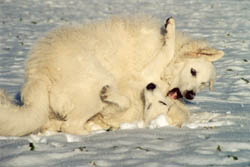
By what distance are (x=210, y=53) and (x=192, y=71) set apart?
39cm

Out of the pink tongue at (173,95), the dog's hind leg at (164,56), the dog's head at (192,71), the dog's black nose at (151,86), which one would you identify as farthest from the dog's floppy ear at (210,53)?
the dog's black nose at (151,86)

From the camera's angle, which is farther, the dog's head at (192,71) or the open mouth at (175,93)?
the open mouth at (175,93)

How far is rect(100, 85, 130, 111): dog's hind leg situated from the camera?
17.6 feet

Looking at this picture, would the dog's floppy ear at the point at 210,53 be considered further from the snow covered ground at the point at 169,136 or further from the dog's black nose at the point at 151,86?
the dog's black nose at the point at 151,86

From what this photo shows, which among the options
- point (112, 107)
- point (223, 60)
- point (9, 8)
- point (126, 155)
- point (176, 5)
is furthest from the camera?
point (176, 5)

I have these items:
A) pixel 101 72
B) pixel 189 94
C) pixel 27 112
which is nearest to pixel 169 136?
pixel 101 72

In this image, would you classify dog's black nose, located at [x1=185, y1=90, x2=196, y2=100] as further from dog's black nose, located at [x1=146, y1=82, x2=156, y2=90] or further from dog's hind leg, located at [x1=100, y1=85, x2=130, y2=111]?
dog's hind leg, located at [x1=100, y1=85, x2=130, y2=111]

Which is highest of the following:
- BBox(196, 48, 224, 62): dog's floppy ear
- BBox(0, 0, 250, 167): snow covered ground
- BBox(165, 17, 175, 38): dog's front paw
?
BBox(165, 17, 175, 38): dog's front paw

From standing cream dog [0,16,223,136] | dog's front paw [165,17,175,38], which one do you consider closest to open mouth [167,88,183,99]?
standing cream dog [0,16,223,136]

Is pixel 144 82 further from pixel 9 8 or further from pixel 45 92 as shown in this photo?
pixel 9 8

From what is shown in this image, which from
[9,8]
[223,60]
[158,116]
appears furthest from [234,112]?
[9,8]

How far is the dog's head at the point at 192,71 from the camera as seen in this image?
6.42m

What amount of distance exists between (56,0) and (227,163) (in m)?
18.1

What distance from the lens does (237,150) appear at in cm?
406
